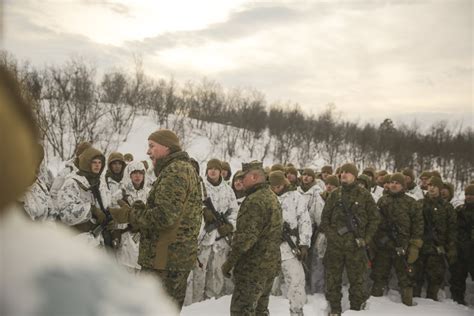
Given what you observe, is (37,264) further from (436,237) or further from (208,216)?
(436,237)

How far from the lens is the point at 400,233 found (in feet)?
20.9

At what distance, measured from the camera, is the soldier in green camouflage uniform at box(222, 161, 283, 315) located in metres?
3.82

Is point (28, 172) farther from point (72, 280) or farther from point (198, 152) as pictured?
point (198, 152)

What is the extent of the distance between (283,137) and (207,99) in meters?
8.09

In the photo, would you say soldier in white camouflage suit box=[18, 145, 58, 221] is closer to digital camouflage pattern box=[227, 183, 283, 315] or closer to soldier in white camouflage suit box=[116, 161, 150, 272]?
soldier in white camouflage suit box=[116, 161, 150, 272]

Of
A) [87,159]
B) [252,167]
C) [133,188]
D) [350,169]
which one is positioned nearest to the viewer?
[252,167]

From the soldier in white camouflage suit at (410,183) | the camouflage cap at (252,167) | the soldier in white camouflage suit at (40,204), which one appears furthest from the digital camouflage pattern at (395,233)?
the soldier in white camouflage suit at (40,204)

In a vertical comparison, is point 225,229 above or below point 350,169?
below

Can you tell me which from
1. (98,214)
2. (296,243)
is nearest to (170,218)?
(98,214)

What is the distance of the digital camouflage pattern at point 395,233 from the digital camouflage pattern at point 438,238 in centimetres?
58

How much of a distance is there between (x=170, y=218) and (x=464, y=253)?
5786 millimetres

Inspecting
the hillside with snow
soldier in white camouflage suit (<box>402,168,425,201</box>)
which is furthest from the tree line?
soldier in white camouflage suit (<box>402,168,425,201</box>)

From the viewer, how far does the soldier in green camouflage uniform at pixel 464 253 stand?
688 centimetres

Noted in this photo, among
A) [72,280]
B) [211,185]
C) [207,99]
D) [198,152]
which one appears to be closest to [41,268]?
[72,280]
